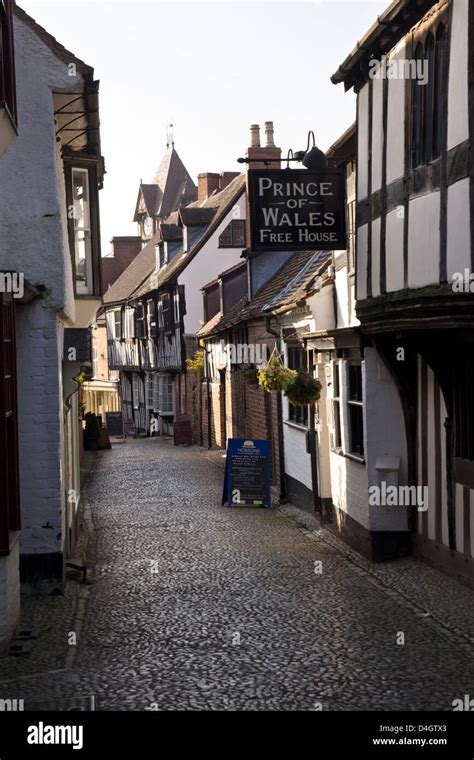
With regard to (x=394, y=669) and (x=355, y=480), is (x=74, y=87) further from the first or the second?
(x=394, y=669)

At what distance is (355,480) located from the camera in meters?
13.7

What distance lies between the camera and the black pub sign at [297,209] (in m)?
12.9

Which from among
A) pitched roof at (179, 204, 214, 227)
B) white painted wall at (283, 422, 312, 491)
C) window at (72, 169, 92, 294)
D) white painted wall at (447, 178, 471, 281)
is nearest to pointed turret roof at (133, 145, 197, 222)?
pitched roof at (179, 204, 214, 227)

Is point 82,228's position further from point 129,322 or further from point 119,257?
point 119,257

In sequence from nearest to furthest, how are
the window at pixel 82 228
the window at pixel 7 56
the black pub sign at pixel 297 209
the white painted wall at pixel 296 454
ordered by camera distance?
the window at pixel 7 56, the black pub sign at pixel 297 209, the window at pixel 82 228, the white painted wall at pixel 296 454

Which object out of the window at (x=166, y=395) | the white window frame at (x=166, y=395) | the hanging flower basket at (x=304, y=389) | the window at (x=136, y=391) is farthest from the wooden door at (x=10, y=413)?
the window at (x=136, y=391)

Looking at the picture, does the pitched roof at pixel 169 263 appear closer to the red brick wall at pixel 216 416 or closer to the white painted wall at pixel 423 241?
the red brick wall at pixel 216 416

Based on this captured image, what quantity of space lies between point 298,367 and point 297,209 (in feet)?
18.2

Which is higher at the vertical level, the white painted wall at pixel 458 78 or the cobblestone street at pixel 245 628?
the white painted wall at pixel 458 78

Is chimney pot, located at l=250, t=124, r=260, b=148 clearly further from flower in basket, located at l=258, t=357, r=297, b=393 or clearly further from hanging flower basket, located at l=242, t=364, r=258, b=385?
flower in basket, located at l=258, t=357, r=297, b=393

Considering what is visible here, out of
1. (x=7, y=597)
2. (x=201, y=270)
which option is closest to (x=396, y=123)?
(x=7, y=597)

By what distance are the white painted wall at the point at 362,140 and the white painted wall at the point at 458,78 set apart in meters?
3.00

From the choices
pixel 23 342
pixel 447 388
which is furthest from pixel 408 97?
pixel 23 342

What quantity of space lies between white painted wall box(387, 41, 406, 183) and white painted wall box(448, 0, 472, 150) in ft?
5.18
